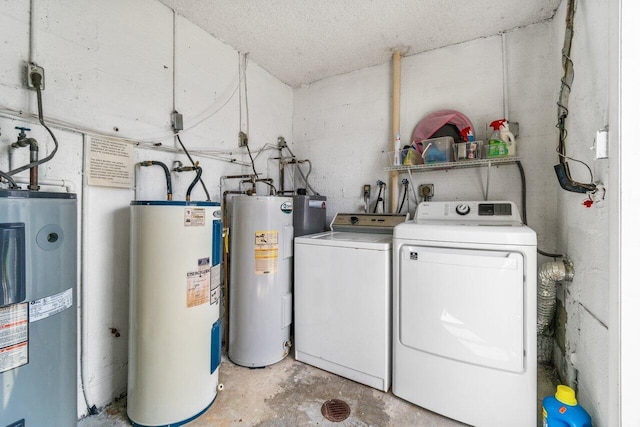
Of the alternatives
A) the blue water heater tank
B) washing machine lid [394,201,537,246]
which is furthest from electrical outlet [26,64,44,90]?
washing machine lid [394,201,537,246]

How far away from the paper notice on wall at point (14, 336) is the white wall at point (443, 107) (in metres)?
2.18

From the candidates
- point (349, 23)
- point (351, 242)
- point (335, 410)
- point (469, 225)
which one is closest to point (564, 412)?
point (469, 225)

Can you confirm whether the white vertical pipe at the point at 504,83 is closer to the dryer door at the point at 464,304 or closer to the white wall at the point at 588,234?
the white wall at the point at 588,234

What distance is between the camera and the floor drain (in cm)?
147

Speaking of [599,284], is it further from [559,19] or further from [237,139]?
[237,139]

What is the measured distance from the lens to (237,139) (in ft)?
7.63

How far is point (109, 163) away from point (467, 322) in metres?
2.12

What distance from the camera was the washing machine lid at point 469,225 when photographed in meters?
1.33

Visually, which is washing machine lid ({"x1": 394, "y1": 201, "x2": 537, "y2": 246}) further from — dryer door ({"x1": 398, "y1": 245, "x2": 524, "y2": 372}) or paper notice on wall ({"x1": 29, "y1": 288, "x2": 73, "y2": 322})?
paper notice on wall ({"x1": 29, "y1": 288, "x2": 73, "y2": 322})

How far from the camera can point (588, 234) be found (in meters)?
1.30

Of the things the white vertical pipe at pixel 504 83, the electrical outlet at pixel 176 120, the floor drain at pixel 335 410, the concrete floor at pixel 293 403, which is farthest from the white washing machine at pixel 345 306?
the white vertical pipe at pixel 504 83

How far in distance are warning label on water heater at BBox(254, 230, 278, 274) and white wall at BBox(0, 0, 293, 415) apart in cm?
60

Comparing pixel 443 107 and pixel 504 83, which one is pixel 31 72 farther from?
pixel 504 83
